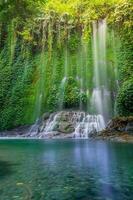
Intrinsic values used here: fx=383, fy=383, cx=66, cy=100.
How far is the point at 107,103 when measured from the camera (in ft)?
82.5

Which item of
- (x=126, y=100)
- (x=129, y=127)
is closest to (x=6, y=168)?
(x=129, y=127)

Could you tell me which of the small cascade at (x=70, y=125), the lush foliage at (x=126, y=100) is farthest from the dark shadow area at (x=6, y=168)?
the lush foliage at (x=126, y=100)

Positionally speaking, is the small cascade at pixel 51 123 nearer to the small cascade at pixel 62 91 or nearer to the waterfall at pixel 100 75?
the small cascade at pixel 62 91

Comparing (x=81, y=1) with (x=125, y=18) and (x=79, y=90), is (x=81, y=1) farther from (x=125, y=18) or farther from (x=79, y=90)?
(x=79, y=90)

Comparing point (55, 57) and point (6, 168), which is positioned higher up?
point (55, 57)

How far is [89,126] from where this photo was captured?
2298 cm

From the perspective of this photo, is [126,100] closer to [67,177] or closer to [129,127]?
[129,127]

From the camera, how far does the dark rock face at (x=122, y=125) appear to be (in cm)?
2023

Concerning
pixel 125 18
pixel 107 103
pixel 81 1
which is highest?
pixel 81 1

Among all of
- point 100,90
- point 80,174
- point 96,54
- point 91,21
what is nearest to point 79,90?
point 100,90

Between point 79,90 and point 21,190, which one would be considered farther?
point 79,90

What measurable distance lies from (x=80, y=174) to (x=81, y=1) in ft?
75.6

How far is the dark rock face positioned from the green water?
7728 mm

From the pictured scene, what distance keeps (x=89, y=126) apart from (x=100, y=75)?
18.5 ft
